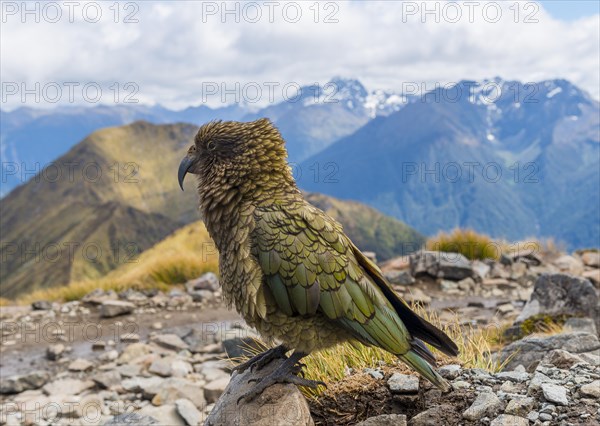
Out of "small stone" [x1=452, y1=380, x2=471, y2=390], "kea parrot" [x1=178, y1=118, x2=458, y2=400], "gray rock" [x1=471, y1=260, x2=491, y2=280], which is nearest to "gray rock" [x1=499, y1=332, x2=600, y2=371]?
"small stone" [x1=452, y1=380, x2=471, y2=390]

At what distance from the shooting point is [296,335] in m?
4.99

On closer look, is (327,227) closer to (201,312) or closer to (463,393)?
(463,393)

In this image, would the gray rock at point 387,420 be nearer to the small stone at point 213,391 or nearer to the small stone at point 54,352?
the small stone at point 213,391

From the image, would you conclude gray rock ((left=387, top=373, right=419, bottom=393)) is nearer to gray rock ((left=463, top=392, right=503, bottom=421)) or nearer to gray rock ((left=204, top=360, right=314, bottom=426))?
gray rock ((left=463, top=392, right=503, bottom=421))

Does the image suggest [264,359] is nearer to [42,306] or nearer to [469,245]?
[42,306]

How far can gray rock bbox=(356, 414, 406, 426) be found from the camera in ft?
16.8

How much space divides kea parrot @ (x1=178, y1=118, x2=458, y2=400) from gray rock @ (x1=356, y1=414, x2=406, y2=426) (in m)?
0.53

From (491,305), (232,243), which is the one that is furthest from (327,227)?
(491,305)

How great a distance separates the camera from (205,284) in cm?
1881

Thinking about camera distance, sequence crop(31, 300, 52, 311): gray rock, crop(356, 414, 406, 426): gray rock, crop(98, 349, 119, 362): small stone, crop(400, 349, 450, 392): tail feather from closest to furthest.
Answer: crop(400, 349, 450, 392): tail feather
crop(356, 414, 406, 426): gray rock
crop(98, 349, 119, 362): small stone
crop(31, 300, 52, 311): gray rock

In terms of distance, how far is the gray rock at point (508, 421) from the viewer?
4.80m

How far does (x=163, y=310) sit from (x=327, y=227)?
1291cm

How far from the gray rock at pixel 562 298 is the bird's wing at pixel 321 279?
7097 mm

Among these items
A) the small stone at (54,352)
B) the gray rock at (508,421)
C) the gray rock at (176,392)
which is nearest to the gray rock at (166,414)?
the gray rock at (176,392)
